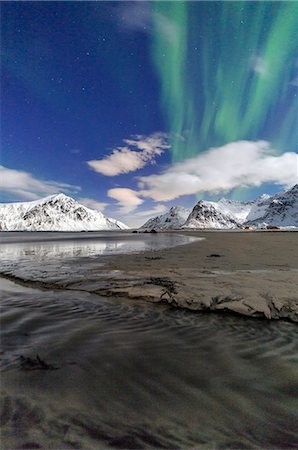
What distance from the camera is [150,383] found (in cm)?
246

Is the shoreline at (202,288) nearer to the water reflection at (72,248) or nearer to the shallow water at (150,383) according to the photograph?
the shallow water at (150,383)

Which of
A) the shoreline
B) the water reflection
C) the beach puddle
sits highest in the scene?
the water reflection

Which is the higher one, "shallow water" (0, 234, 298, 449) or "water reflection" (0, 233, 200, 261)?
"water reflection" (0, 233, 200, 261)

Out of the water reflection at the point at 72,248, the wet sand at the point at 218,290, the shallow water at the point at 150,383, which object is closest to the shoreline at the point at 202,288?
the wet sand at the point at 218,290

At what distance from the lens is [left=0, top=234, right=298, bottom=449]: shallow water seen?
1.82 metres

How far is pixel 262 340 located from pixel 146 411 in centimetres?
234

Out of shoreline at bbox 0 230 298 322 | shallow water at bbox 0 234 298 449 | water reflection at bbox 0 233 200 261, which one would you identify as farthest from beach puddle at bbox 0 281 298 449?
water reflection at bbox 0 233 200 261

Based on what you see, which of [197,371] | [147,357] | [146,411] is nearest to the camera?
[146,411]

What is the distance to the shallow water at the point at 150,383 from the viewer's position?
1.82 m

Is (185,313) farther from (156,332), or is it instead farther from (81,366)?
(81,366)

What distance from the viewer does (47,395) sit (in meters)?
2.26

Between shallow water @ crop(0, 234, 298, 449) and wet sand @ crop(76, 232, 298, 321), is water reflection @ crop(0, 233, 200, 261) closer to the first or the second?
wet sand @ crop(76, 232, 298, 321)

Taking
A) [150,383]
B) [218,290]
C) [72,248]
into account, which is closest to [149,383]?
[150,383]

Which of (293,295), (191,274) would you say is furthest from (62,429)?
(191,274)
